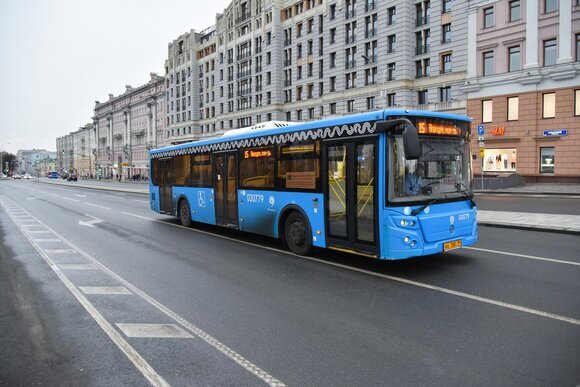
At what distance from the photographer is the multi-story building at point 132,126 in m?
96.7

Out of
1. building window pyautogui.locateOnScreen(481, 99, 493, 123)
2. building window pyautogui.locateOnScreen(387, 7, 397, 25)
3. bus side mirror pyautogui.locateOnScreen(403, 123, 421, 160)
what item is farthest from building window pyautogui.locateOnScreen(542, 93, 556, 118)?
bus side mirror pyautogui.locateOnScreen(403, 123, 421, 160)

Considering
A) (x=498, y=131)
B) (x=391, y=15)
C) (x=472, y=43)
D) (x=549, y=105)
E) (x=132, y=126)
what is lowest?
(x=498, y=131)

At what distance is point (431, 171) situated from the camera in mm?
7648

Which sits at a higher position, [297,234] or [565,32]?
[565,32]

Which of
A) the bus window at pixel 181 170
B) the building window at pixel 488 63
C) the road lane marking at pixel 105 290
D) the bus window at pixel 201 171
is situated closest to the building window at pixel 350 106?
the building window at pixel 488 63

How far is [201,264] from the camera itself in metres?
8.79

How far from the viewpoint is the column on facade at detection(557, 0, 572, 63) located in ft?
108

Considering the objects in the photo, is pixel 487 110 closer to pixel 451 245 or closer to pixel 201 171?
pixel 201 171

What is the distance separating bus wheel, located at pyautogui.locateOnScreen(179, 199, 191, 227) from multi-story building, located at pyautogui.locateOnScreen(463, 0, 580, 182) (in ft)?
79.1

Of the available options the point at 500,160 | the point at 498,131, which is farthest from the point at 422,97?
the point at 500,160

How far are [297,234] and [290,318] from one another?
4067 millimetres

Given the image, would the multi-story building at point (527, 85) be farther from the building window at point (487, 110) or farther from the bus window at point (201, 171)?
the bus window at point (201, 171)

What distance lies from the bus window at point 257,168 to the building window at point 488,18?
117 feet

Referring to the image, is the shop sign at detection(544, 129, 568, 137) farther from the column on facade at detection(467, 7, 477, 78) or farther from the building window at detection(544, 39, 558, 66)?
the column on facade at detection(467, 7, 477, 78)
